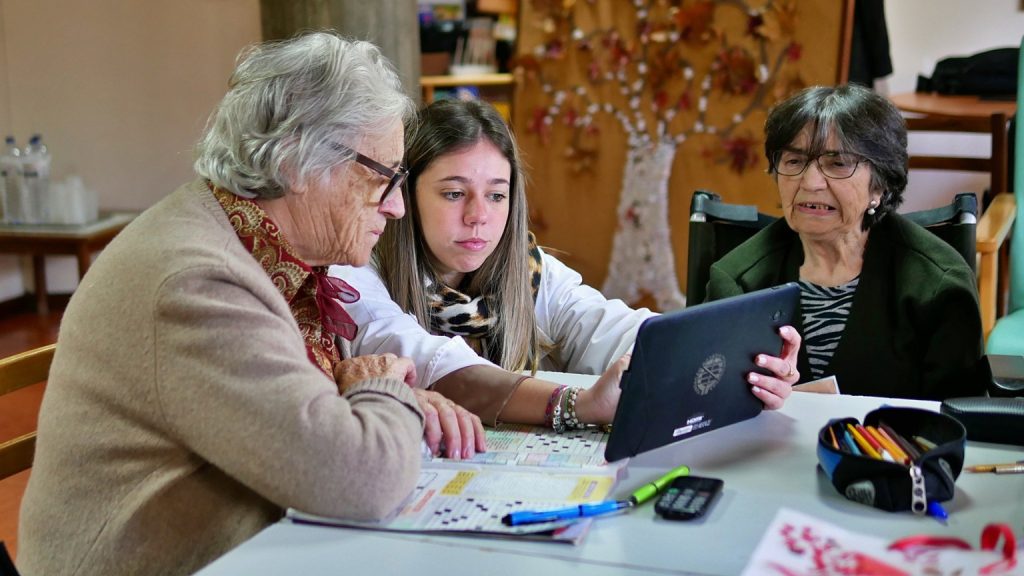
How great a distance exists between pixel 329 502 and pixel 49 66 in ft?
16.3

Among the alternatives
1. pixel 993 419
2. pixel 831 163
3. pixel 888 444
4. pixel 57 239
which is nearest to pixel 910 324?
pixel 831 163

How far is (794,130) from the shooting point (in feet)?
7.38

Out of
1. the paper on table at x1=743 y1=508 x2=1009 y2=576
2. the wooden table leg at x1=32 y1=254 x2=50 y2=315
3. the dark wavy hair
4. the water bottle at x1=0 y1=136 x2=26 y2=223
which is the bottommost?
the wooden table leg at x1=32 y1=254 x2=50 y2=315

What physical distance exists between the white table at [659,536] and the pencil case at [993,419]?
6 cm

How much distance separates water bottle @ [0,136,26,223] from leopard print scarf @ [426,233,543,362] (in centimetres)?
392

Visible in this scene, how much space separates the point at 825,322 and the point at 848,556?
3.76ft

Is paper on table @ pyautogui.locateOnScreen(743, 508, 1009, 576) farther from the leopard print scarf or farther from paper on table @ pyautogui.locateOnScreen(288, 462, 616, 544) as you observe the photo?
the leopard print scarf

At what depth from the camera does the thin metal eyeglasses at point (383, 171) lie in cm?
149

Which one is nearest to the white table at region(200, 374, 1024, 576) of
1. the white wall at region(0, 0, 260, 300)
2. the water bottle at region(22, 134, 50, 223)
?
the white wall at region(0, 0, 260, 300)

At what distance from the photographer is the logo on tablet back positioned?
151 centimetres

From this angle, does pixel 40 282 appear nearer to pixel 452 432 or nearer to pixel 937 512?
pixel 452 432

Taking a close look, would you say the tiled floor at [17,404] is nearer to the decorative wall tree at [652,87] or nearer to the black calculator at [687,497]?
the black calculator at [687,497]

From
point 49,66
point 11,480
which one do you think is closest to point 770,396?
point 11,480

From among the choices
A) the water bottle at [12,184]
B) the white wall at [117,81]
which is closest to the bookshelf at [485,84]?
the white wall at [117,81]
